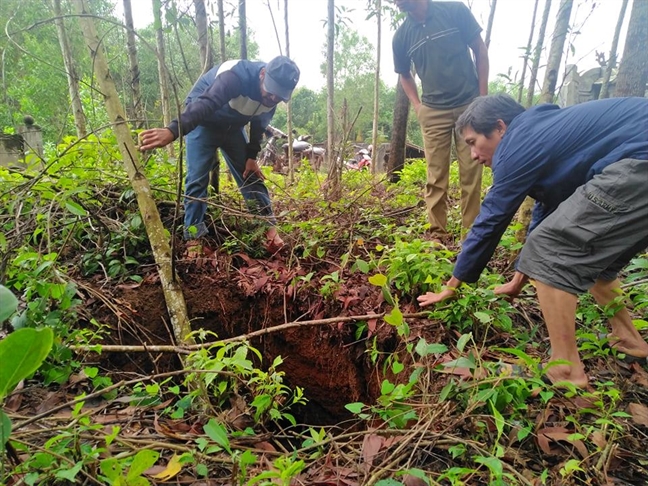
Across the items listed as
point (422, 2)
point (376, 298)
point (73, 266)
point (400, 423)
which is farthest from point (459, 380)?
point (422, 2)

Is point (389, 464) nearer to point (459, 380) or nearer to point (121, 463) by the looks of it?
point (459, 380)

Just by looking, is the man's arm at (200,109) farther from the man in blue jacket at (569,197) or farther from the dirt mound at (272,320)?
the man in blue jacket at (569,197)

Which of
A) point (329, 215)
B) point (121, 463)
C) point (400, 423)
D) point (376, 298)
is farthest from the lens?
point (329, 215)

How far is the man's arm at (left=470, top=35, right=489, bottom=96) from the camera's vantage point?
3.20m

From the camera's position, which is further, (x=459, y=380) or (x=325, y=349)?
(x=325, y=349)

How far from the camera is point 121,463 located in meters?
1.16

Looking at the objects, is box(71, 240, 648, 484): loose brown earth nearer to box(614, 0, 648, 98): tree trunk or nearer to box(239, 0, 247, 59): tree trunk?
box(239, 0, 247, 59): tree trunk

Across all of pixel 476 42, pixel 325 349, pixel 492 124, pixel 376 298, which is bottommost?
pixel 325 349

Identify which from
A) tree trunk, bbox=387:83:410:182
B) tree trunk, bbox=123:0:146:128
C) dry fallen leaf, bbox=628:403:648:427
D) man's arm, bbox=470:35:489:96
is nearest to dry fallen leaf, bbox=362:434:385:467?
dry fallen leaf, bbox=628:403:648:427

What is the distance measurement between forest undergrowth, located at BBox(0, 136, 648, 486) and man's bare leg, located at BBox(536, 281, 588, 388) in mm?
81

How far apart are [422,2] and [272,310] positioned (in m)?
2.65

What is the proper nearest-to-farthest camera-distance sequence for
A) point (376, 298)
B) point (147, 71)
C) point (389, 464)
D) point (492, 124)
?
1. point (389, 464)
2. point (492, 124)
3. point (376, 298)
4. point (147, 71)

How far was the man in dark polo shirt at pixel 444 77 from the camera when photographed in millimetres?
3143

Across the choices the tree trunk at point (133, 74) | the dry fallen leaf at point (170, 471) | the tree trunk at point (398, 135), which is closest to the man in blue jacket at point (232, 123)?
the tree trunk at point (133, 74)
